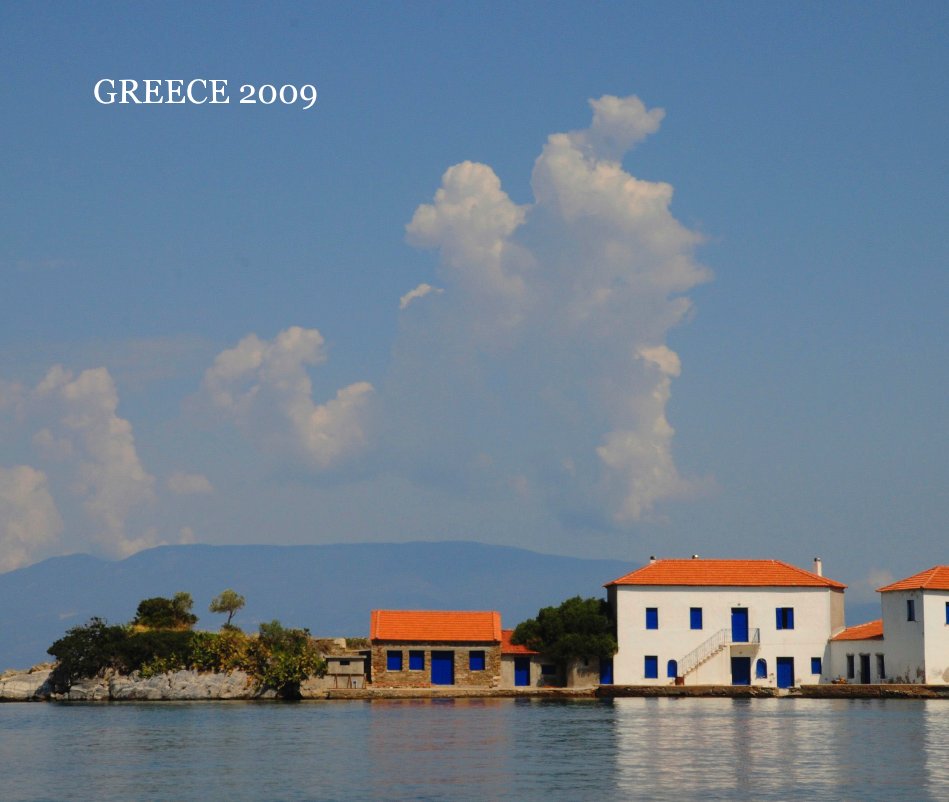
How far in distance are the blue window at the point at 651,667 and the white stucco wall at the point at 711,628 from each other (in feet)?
0.44

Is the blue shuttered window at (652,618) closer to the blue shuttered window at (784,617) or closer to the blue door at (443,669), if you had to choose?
the blue shuttered window at (784,617)

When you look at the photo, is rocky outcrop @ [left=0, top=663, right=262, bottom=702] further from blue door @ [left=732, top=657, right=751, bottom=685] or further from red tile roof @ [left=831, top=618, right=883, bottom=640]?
red tile roof @ [left=831, top=618, right=883, bottom=640]

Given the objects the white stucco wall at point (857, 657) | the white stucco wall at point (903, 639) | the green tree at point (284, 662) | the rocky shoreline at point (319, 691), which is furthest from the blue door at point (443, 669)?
the white stucco wall at point (903, 639)

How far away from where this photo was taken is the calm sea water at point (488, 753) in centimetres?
2978

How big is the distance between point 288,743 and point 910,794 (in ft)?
57.6

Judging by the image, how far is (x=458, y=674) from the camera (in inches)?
2502

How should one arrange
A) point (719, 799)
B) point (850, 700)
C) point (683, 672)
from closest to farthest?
point (719, 799)
point (850, 700)
point (683, 672)

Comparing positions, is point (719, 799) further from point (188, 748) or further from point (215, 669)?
point (215, 669)

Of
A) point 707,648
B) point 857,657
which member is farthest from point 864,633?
point 707,648

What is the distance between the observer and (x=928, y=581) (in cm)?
5922

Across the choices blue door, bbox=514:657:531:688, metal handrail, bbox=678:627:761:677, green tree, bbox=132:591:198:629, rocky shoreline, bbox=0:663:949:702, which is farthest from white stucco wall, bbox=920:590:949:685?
green tree, bbox=132:591:198:629

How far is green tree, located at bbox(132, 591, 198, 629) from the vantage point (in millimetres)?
70562

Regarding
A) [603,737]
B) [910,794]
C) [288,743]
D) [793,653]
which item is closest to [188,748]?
[288,743]

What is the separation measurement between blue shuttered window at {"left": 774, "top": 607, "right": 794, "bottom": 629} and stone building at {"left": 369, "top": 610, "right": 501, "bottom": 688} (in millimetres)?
11717
